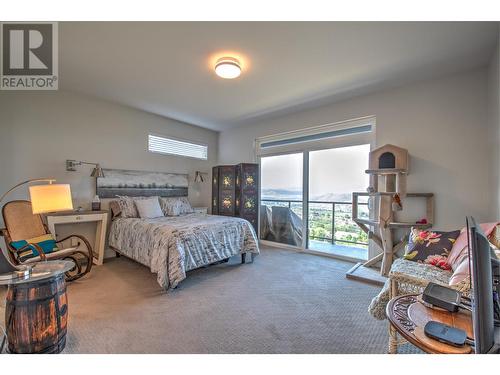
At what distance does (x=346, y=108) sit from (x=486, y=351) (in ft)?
11.7

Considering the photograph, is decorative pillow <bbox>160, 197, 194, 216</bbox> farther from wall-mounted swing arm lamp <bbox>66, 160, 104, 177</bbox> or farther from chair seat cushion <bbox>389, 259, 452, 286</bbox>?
chair seat cushion <bbox>389, 259, 452, 286</bbox>

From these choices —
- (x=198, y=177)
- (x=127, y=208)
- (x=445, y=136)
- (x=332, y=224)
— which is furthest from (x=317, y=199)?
(x=127, y=208)

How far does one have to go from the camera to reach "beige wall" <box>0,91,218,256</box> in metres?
3.10

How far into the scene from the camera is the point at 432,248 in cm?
214

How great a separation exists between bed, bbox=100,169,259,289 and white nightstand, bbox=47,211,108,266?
0.18m

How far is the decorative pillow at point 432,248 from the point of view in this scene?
79.8 inches

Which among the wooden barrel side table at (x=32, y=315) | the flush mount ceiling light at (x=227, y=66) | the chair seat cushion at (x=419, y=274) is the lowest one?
the wooden barrel side table at (x=32, y=315)

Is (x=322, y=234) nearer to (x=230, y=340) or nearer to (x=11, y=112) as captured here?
(x=230, y=340)

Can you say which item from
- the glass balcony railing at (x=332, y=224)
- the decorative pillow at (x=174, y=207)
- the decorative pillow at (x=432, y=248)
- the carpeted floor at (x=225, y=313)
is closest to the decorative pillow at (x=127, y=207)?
the decorative pillow at (x=174, y=207)

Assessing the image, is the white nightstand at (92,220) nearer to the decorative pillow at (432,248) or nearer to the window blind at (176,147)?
the window blind at (176,147)

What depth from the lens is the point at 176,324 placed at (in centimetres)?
196

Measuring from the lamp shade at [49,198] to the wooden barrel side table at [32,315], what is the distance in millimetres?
780

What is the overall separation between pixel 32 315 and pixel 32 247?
1.43m
